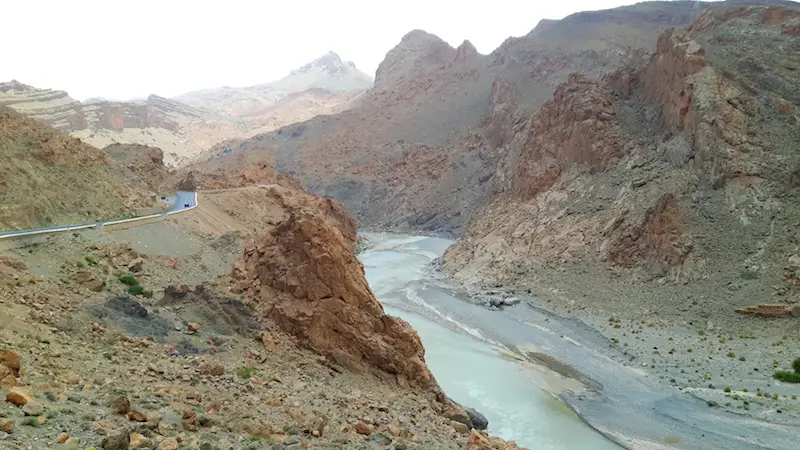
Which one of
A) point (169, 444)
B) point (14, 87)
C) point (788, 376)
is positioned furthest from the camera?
point (14, 87)

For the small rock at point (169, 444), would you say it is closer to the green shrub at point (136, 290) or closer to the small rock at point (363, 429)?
the small rock at point (363, 429)

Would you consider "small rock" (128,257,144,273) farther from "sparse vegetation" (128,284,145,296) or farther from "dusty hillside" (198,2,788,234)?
"dusty hillside" (198,2,788,234)

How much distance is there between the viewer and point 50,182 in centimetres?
2595

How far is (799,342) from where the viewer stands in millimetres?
25953

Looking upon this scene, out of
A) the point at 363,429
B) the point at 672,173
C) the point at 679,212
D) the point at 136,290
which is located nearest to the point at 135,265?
the point at 136,290

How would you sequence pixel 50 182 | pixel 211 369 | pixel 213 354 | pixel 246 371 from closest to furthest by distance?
pixel 211 369 < pixel 246 371 < pixel 213 354 < pixel 50 182

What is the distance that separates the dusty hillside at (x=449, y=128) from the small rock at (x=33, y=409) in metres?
61.5

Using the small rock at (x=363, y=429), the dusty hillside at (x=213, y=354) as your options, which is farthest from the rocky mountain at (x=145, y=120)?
the small rock at (x=363, y=429)

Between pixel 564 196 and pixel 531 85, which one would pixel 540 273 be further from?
pixel 531 85

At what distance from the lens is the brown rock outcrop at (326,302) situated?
664 inches

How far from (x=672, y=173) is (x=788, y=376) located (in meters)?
20.1

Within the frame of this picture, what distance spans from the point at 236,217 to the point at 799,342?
1348 inches

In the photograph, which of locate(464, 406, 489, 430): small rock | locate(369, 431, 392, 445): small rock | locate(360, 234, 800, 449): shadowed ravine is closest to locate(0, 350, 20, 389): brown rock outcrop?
locate(369, 431, 392, 445): small rock

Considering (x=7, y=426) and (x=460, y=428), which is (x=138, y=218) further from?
(x=7, y=426)
